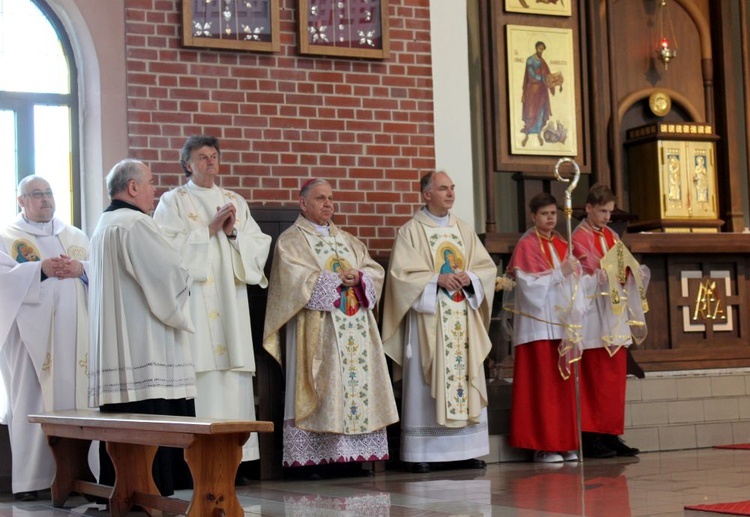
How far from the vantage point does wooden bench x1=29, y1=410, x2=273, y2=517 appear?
17.2 ft

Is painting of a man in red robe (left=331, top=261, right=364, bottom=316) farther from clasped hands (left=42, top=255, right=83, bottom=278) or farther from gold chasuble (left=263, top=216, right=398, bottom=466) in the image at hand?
clasped hands (left=42, top=255, right=83, bottom=278)

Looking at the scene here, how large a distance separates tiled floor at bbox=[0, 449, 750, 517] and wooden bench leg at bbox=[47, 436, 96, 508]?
97 mm

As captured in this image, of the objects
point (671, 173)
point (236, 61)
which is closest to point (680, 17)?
point (671, 173)

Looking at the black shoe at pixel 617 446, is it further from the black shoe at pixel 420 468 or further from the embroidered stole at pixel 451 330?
the black shoe at pixel 420 468

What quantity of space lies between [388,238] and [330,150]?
0.76 m

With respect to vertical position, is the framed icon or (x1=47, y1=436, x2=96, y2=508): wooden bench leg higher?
the framed icon

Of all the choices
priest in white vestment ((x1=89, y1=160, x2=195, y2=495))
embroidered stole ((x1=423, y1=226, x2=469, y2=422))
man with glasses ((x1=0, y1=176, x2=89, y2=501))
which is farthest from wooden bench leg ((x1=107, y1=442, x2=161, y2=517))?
embroidered stole ((x1=423, y1=226, x2=469, y2=422))

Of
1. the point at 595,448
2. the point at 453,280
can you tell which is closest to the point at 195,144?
the point at 453,280

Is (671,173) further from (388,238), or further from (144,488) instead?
(144,488)

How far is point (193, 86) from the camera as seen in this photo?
8.41 metres

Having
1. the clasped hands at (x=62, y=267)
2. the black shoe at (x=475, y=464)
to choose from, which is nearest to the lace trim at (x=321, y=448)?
the black shoe at (x=475, y=464)

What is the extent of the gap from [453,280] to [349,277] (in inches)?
29.0

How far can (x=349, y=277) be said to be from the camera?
7773 mm

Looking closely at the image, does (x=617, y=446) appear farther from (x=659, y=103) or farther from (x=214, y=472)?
(x=214, y=472)
